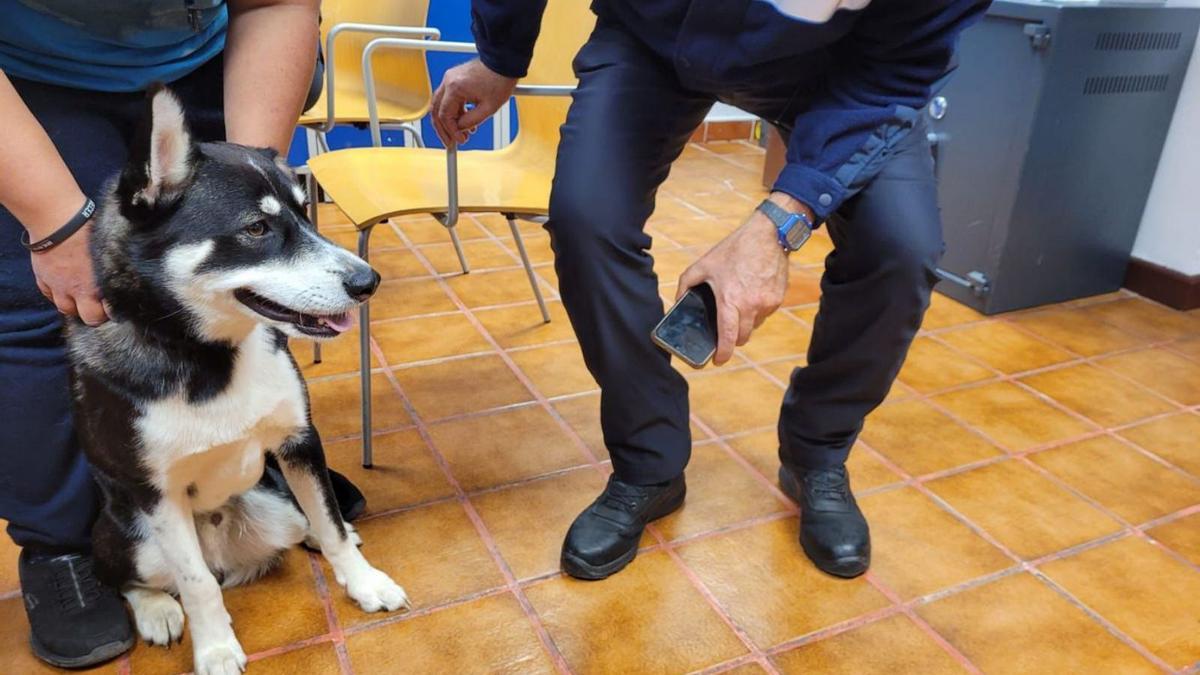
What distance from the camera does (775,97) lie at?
1315 millimetres

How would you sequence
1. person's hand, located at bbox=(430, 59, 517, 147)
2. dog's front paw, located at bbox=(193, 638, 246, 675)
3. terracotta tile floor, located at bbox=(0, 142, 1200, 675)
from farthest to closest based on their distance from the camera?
person's hand, located at bbox=(430, 59, 517, 147) → terracotta tile floor, located at bbox=(0, 142, 1200, 675) → dog's front paw, located at bbox=(193, 638, 246, 675)

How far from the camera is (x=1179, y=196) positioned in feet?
8.09

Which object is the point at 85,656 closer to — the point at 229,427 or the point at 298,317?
the point at 229,427

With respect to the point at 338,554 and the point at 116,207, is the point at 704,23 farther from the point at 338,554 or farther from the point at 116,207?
the point at 338,554

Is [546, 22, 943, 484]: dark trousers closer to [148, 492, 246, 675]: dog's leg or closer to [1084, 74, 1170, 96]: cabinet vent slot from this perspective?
[148, 492, 246, 675]: dog's leg

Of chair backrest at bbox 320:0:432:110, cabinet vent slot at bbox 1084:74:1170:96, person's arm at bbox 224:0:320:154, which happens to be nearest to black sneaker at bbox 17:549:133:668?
person's arm at bbox 224:0:320:154

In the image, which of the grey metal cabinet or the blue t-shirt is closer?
the blue t-shirt

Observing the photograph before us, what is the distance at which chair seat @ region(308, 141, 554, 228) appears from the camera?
62.5 inches

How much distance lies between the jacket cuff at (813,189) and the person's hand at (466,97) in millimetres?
620

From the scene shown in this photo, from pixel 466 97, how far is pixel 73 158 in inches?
25.9

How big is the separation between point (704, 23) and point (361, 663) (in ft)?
3.32

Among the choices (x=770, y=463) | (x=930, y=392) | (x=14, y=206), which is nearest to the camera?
(x=14, y=206)

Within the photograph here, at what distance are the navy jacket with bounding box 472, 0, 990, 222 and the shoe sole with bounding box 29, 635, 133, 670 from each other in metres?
1.13

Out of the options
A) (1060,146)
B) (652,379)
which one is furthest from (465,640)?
(1060,146)
